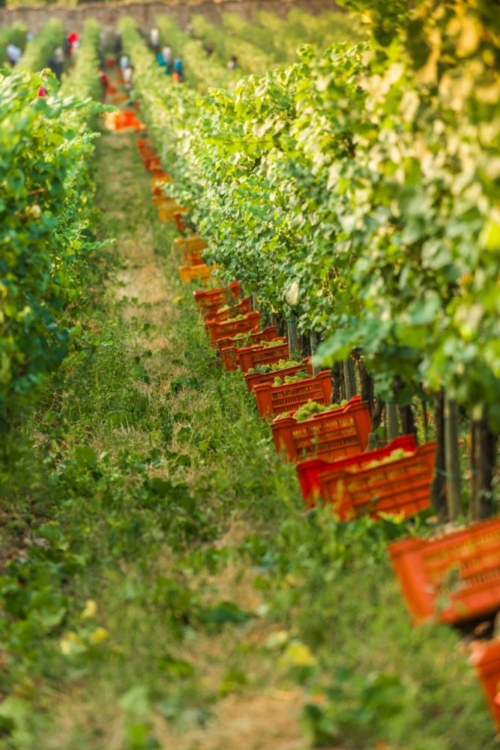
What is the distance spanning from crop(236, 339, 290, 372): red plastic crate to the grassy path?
1.23 metres

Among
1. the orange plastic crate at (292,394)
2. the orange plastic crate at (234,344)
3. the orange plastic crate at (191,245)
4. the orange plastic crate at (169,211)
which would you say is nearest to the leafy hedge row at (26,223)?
the orange plastic crate at (292,394)

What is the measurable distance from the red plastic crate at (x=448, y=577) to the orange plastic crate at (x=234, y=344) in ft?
18.8

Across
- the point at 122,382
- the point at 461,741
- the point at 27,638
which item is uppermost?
the point at 122,382

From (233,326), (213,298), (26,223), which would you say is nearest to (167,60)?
(213,298)

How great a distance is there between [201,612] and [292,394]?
3640 millimetres

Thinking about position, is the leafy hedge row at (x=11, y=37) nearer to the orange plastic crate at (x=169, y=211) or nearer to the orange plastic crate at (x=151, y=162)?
the orange plastic crate at (x=151, y=162)

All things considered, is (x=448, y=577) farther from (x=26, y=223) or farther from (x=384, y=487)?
(x=26, y=223)

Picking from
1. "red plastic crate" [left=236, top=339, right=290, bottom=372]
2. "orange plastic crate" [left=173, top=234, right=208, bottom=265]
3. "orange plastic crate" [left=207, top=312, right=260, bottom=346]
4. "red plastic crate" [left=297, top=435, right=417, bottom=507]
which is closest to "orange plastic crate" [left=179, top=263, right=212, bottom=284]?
"orange plastic crate" [left=173, top=234, right=208, bottom=265]

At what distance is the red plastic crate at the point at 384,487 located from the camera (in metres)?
6.06

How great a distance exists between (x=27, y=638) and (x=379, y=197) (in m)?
2.37

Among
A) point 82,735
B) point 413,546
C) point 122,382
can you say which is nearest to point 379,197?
point 413,546

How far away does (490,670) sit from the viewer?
14.2 feet

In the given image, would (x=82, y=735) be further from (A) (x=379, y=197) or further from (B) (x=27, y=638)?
(A) (x=379, y=197)

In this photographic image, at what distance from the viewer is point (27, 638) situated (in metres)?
5.24
